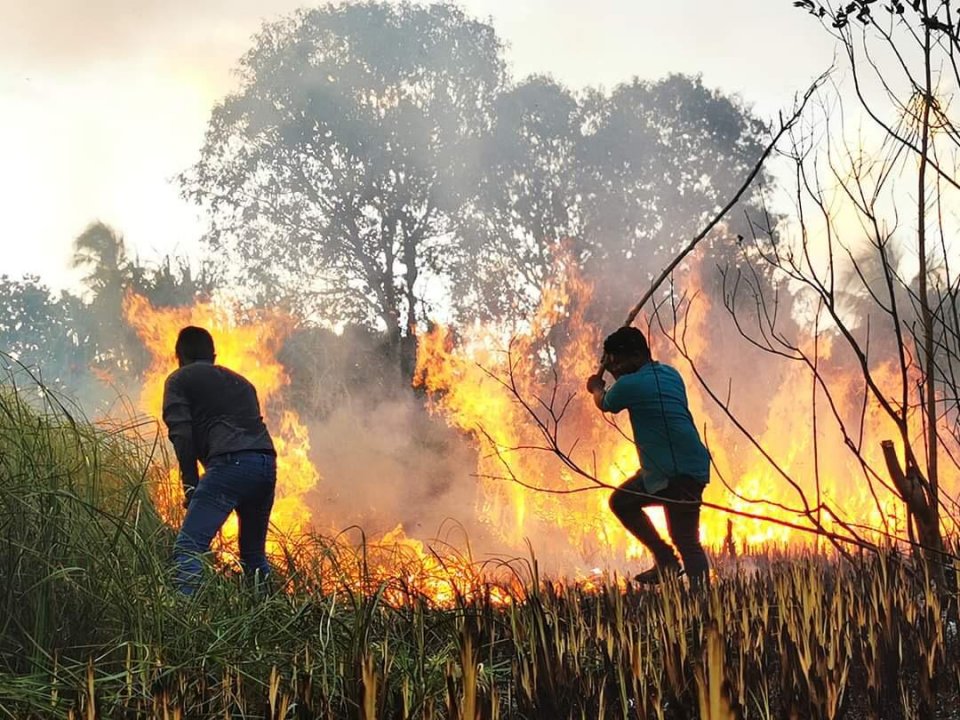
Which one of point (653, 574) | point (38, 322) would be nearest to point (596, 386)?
point (653, 574)

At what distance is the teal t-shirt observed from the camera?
5777mm

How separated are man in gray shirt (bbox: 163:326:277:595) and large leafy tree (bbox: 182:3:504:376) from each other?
17498mm

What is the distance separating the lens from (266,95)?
24.4 meters

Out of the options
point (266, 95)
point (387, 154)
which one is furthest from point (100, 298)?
point (387, 154)

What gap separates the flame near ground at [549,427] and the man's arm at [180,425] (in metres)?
8.13

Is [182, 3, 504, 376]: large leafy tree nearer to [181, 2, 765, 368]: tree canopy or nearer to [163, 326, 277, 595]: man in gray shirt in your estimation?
[181, 2, 765, 368]: tree canopy

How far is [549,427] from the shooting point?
63.7ft

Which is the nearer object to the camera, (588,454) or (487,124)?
(588,454)

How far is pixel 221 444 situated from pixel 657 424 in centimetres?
240

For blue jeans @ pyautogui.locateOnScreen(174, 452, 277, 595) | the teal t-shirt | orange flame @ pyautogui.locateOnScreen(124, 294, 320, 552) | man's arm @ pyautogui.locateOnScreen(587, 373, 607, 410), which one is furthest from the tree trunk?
orange flame @ pyautogui.locateOnScreen(124, 294, 320, 552)

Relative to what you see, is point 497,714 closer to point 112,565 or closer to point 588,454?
point 112,565

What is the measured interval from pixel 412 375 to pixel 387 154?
17.3 ft

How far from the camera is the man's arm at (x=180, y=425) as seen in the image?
18.2ft

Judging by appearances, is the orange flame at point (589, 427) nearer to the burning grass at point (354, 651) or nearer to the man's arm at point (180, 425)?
the man's arm at point (180, 425)
